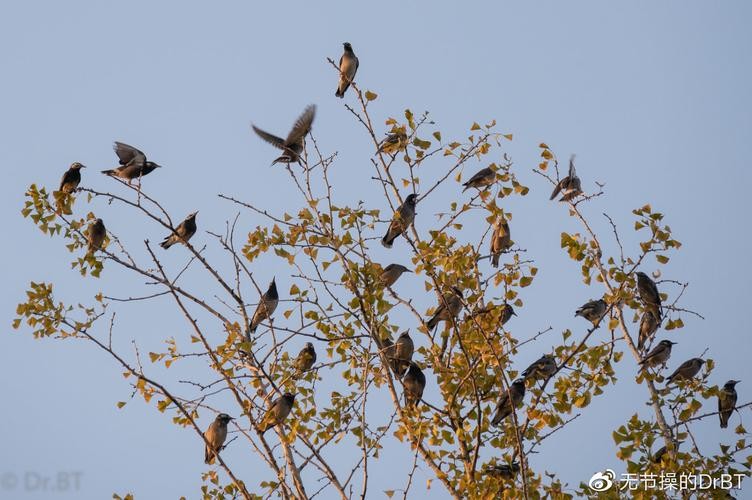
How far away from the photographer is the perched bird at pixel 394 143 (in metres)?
7.22

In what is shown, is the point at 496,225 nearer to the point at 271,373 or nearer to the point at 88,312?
the point at 271,373

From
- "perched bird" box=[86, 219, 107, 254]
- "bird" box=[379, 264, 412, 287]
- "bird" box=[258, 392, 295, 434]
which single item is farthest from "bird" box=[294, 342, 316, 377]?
"perched bird" box=[86, 219, 107, 254]

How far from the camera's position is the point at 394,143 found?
762 cm

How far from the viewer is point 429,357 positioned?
6.86m

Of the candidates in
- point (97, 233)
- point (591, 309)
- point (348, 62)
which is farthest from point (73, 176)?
point (591, 309)

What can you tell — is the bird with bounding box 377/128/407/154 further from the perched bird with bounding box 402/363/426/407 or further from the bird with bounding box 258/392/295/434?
the bird with bounding box 258/392/295/434

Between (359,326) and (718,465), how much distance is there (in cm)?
271

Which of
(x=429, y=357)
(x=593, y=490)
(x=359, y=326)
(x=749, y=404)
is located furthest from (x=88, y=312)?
(x=749, y=404)

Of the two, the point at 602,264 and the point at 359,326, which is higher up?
the point at 602,264

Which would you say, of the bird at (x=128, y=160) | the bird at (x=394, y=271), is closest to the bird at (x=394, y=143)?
the bird at (x=394, y=271)

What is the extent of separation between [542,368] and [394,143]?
220 cm

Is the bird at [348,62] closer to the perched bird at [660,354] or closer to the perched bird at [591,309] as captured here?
the perched bird at [591,309]

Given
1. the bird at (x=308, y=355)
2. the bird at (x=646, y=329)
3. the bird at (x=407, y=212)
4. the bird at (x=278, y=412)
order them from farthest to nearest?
the bird at (x=308, y=355), the bird at (x=646, y=329), the bird at (x=407, y=212), the bird at (x=278, y=412)

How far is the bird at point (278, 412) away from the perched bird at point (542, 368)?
1647mm
